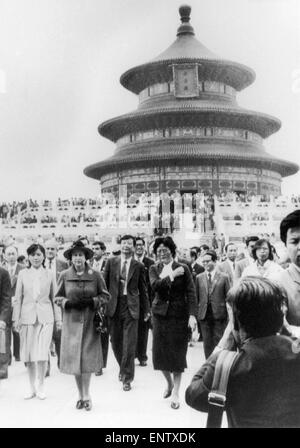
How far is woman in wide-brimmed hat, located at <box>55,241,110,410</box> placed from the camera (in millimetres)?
5688

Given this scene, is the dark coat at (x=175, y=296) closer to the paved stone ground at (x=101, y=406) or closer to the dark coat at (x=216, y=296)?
the paved stone ground at (x=101, y=406)

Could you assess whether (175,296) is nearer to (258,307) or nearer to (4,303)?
(4,303)

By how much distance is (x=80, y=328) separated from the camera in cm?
579

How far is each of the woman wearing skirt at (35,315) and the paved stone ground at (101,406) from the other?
336mm

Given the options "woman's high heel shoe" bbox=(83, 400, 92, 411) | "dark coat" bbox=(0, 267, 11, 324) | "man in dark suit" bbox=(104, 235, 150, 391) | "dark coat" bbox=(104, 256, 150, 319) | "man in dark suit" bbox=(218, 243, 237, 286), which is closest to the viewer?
"woman's high heel shoe" bbox=(83, 400, 92, 411)

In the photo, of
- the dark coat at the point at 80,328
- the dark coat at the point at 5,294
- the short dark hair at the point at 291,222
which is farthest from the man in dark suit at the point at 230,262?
the short dark hair at the point at 291,222

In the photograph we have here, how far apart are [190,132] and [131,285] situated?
25.5 m

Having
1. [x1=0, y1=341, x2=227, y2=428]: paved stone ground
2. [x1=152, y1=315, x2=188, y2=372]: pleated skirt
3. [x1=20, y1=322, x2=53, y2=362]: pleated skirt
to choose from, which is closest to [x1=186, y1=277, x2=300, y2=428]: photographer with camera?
[x1=0, y1=341, x2=227, y2=428]: paved stone ground

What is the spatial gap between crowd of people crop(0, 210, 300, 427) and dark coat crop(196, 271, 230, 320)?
1 centimetres

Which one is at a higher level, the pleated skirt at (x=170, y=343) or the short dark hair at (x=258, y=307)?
the short dark hair at (x=258, y=307)

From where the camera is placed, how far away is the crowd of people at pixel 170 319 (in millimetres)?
2508

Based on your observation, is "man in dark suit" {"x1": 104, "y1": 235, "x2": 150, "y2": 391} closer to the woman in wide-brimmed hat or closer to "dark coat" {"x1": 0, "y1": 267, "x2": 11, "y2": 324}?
the woman in wide-brimmed hat

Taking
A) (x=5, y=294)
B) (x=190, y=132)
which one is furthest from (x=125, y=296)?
(x=190, y=132)

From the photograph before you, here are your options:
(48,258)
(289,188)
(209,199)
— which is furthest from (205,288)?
(289,188)
